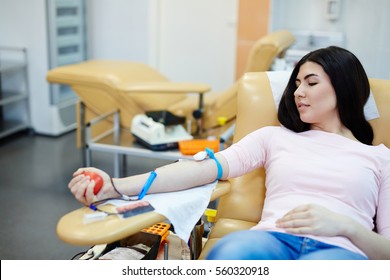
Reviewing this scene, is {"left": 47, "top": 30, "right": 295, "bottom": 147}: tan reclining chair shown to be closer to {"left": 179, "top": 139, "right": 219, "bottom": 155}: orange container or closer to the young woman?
{"left": 179, "top": 139, "right": 219, "bottom": 155}: orange container

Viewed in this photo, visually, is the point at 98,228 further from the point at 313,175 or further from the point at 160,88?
the point at 160,88

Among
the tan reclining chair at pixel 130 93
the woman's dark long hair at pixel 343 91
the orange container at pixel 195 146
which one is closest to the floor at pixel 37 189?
the tan reclining chair at pixel 130 93

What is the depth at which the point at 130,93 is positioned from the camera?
283 cm

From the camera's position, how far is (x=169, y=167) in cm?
145

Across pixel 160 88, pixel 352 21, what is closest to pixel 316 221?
pixel 160 88

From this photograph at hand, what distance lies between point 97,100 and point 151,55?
1.44 meters

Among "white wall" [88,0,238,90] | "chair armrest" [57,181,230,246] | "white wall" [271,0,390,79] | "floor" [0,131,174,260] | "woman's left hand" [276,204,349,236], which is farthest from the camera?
"white wall" [88,0,238,90]

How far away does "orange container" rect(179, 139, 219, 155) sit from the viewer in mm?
2464

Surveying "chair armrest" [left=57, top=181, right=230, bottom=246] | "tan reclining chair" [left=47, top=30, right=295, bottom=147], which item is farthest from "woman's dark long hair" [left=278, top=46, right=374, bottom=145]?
"tan reclining chair" [left=47, top=30, right=295, bottom=147]

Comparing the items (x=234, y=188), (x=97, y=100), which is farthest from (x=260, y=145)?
(x=97, y=100)

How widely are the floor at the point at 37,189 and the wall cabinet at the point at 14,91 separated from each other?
0.11 meters

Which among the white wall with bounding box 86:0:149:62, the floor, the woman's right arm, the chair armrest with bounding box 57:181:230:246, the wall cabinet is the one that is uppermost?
the white wall with bounding box 86:0:149:62

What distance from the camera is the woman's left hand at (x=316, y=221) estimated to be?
1292 mm
